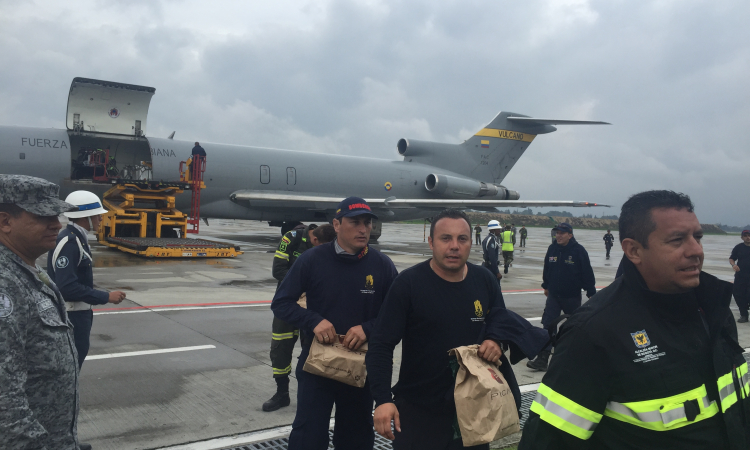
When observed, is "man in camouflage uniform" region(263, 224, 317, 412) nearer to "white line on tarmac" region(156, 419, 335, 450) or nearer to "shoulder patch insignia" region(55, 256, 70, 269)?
"white line on tarmac" region(156, 419, 335, 450)

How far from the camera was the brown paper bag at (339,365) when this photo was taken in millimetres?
3057

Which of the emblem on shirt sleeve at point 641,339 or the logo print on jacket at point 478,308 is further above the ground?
the emblem on shirt sleeve at point 641,339

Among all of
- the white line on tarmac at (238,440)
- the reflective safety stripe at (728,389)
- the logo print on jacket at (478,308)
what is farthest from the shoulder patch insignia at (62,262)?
the reflective safety stripe at (728,389)

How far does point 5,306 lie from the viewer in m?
1.77

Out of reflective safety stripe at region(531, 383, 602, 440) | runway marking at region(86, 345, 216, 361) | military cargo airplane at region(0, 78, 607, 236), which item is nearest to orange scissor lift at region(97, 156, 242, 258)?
military cargo airplane at region(0, 78, 607, 236)

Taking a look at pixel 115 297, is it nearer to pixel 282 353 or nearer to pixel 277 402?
pixel 282 353

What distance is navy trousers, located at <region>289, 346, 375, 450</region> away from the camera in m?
3.16

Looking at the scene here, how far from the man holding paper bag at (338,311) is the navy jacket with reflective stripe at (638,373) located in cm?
154

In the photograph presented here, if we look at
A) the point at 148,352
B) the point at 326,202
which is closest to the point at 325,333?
the point at 148,352

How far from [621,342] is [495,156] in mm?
26889

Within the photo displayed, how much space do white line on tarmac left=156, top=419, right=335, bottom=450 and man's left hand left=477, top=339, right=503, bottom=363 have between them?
218 centimetres

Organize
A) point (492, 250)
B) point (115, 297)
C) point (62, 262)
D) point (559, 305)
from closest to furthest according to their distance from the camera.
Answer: point (62, 262) → point (115, 297) → point (559, 305) → point (492, 250)

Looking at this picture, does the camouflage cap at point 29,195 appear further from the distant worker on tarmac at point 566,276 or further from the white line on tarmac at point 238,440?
the distant worker on tarmac at point 566,276

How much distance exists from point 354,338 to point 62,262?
2.36 meters
